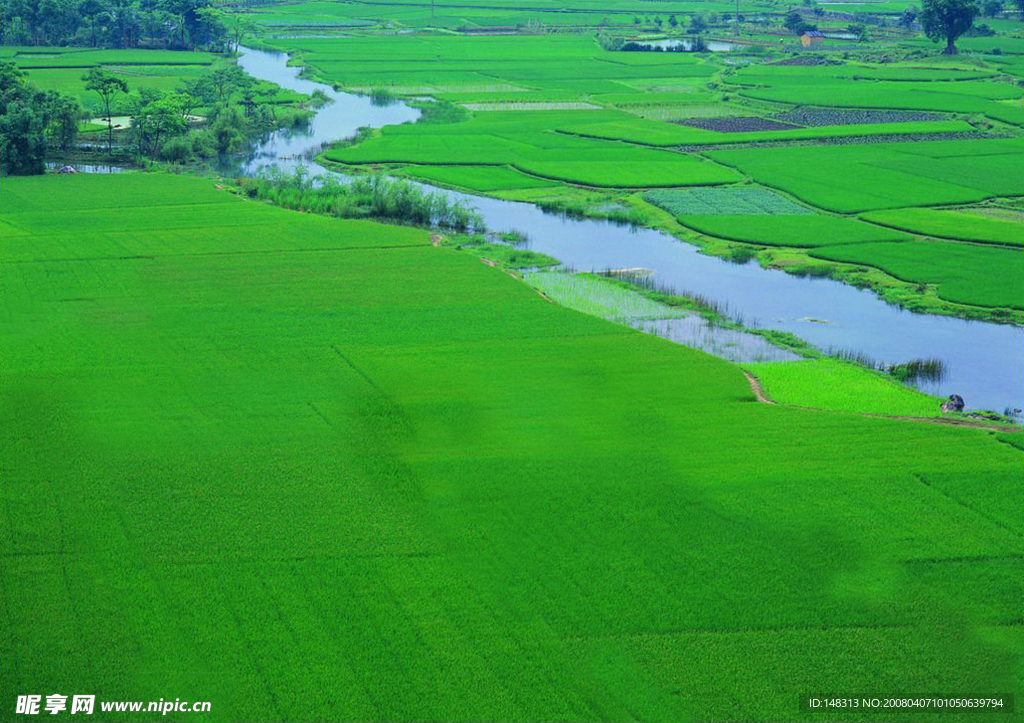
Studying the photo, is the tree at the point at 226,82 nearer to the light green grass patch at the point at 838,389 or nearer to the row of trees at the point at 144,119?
the row of trees at the point at 144,119

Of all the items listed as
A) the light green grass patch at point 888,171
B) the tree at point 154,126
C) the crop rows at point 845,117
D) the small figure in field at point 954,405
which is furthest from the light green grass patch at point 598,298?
the crop rows at point 845,117

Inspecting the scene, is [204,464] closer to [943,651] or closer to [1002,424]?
[943,651]

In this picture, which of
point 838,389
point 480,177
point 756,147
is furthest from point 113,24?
point 838,389

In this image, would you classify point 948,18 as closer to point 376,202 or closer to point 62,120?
point 376,202

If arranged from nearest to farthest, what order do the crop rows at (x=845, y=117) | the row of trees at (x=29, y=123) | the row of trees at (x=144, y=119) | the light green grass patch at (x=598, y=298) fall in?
1. the light green grass patch at (x=598, y=298)
2. the row of trees at (x=29, y=123)
3. the row of trees at (x=144, y=119)
4. the crop rows at (x=845, y=117)

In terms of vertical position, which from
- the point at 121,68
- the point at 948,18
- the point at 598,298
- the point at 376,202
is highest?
the point at 948,18

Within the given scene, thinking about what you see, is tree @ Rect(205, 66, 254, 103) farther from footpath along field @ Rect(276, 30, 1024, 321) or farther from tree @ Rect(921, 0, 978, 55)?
tree @ Rect(921, 0, 978, 55)
